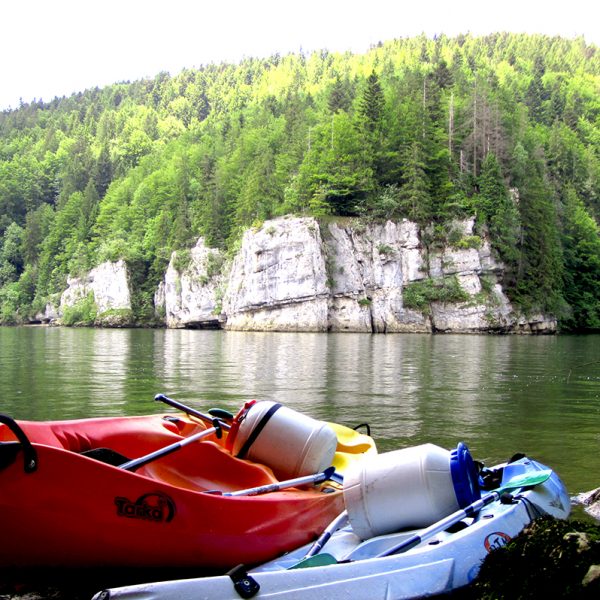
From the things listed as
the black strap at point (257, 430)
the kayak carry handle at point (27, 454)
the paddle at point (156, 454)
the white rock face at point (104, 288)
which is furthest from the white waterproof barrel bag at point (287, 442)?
the white rock face at point (104, 288)

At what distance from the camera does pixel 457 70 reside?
8506 centimetres

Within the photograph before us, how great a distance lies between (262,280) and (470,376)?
38.3m

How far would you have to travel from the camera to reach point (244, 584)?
4.02m

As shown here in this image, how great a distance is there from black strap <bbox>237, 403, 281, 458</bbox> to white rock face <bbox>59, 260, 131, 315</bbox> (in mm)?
65312

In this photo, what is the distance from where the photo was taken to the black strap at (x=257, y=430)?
6.47 meters

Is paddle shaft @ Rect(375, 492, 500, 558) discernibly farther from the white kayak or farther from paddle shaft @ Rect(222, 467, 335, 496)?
paddle shaft @ Rect(222, 467, 335, 496)

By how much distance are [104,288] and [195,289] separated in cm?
1382

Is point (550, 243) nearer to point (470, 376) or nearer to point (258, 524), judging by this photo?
point (470, 376)

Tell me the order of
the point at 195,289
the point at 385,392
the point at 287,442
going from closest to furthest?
the point at 287,442
the point at 385,392
the point at 195,289

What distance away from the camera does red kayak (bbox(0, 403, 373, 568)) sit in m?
4.49

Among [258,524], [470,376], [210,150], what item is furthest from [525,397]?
[210,150]

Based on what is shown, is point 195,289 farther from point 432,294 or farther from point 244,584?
point 244,584

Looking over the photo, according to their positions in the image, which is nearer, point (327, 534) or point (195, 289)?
point (327, 534)

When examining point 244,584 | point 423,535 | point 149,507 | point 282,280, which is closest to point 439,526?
point 423,535
